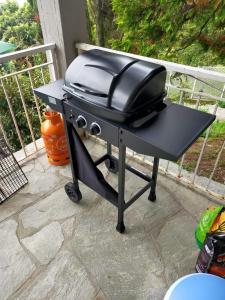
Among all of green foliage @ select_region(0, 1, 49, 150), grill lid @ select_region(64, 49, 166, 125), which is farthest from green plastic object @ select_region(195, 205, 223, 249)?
green foliage @ select_region(0, 1, 49, 150)

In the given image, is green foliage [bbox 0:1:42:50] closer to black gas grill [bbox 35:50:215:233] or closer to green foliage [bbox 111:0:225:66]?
green foliage [bbox 111:0:225:66]

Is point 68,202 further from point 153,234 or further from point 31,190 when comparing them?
point 153,234

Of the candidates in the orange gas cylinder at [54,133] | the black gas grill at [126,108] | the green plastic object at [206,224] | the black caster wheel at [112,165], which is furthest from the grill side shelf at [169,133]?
the orange gas cylinder at [54,133]

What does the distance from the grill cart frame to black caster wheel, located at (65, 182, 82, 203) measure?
17 cm

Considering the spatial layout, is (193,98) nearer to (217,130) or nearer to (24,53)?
(24,53)

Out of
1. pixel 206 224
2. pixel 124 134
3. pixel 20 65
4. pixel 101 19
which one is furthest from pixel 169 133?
pixel 20 65

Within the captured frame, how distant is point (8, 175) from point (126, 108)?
1.57m

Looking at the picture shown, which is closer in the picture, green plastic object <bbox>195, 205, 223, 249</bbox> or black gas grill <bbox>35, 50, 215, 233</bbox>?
black gas grill <bbox>35, 50, 215, 233</bbox>

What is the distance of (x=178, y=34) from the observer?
4074 millimetres

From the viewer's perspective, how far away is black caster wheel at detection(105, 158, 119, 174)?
7.89 feet

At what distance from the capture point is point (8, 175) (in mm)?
2312

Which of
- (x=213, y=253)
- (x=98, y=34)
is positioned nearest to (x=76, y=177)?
(x=213, y=253)

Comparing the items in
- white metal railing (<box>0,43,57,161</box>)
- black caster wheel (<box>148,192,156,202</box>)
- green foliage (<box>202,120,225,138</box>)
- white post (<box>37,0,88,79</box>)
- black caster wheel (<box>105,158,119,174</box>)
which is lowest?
green foliage (<box>202,120,225,138</box>)

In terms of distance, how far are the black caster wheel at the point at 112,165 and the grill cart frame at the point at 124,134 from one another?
494mm
